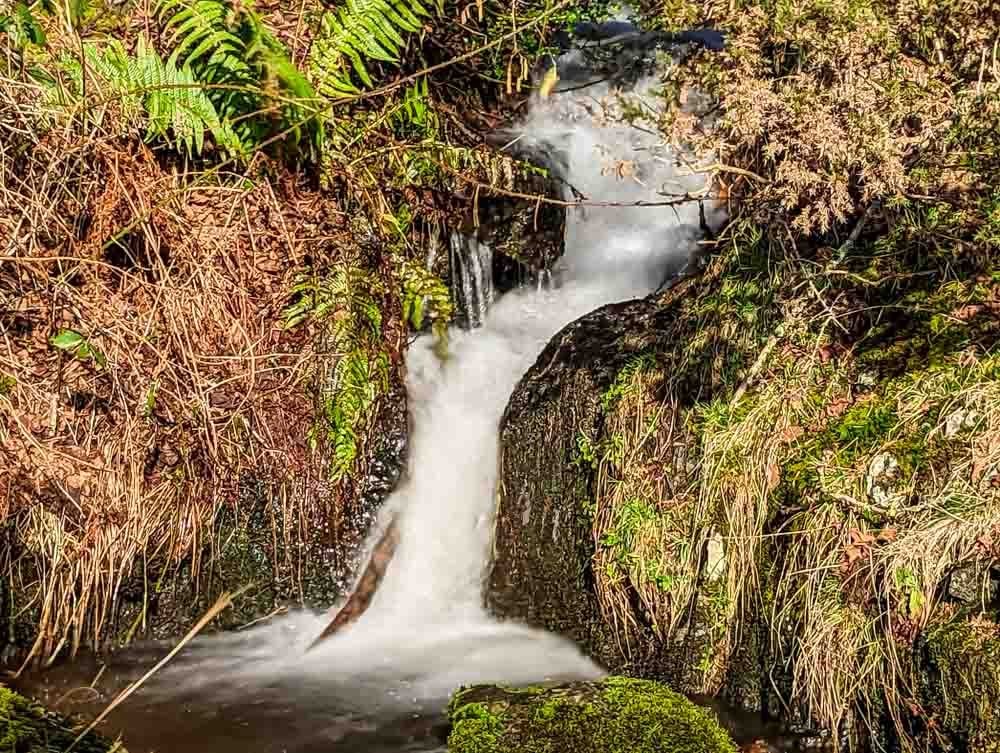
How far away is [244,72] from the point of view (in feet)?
14.3

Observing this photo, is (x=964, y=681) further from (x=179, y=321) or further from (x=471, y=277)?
(x=471, y=277)

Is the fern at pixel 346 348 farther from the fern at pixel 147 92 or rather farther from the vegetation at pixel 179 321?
the fern at pixel 147 92

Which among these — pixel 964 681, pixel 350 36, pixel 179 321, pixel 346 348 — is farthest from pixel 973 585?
pixel 350 36

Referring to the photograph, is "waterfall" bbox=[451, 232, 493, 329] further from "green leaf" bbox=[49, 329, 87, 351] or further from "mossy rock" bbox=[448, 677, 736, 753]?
"mossy rock" bbox=[448, 677, 736, 753]

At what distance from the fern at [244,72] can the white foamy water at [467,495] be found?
135cm

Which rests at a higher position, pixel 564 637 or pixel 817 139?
pixel 817 139

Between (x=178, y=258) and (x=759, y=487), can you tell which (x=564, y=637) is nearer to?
(x=759, y=487)

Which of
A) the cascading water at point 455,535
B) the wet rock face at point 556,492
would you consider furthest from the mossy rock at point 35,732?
the wet rock face at point 556,492

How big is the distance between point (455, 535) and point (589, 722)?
191 cm

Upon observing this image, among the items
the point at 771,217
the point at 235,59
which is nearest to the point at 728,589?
the point at 771,217

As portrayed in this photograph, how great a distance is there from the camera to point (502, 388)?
5234 mm

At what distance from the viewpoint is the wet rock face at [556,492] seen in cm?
415

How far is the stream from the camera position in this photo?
350cm

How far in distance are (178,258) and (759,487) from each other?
9.14ft
